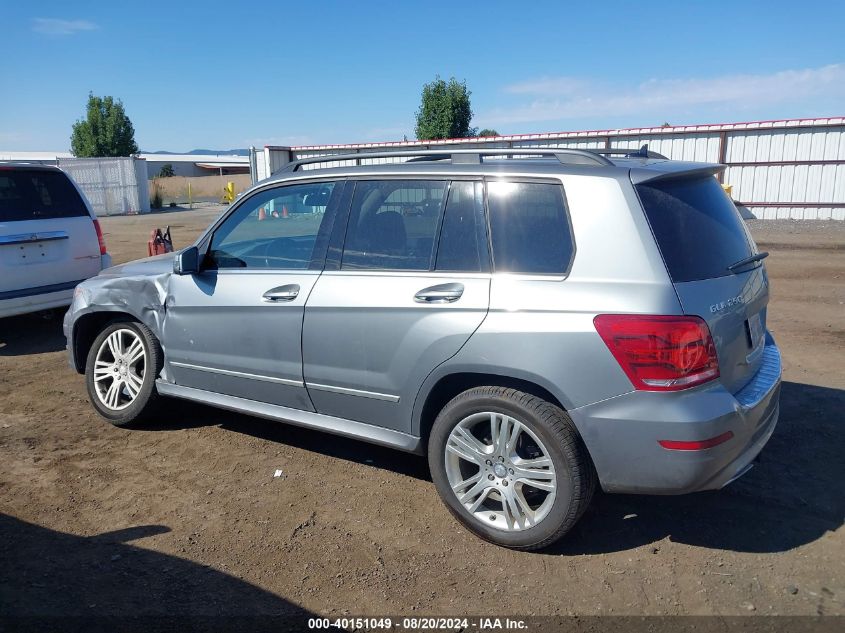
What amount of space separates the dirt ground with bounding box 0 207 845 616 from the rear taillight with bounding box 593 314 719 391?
96 centimetres

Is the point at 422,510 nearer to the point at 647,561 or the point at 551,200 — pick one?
the point at 647,561

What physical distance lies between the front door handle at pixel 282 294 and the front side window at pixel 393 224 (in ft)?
1.08

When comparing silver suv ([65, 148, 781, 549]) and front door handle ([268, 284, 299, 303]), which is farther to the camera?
front door handle ([268, 284, 299, 303])

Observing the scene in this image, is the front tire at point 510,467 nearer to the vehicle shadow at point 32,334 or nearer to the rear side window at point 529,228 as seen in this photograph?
the rear side window at point 529,228

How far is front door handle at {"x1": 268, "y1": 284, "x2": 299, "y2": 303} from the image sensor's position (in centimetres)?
413

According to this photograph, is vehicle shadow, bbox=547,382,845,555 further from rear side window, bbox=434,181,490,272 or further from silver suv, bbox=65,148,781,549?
rear side window, bbox=434,181,490,272

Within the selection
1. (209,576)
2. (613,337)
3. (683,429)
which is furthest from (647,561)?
(209,576)

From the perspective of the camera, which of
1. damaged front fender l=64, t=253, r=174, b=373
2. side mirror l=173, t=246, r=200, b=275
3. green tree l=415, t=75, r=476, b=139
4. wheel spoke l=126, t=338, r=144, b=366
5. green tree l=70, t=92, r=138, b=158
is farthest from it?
green tree l=70, t=92, r=138, b=158

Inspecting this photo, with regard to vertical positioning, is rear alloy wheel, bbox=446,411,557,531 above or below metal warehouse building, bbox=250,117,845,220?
below

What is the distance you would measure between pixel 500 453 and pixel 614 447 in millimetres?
579

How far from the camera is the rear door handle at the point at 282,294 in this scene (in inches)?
163

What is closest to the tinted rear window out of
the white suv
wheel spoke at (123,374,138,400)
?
wheel spoke at (123,374,138,400)

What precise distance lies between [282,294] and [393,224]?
78 cm

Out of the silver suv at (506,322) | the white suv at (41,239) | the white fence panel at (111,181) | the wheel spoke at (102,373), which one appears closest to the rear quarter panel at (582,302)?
the silver suv at (506,322)
